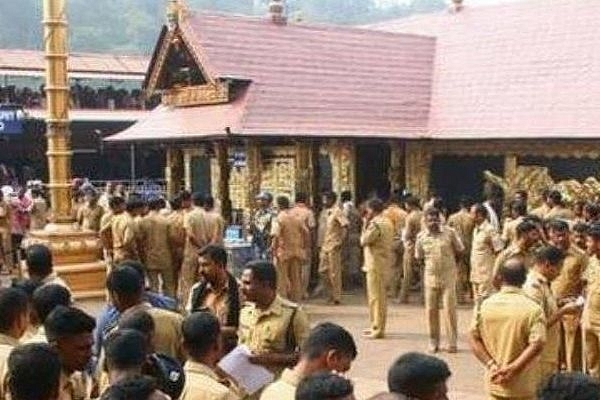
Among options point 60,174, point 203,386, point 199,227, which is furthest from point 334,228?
point 203,386

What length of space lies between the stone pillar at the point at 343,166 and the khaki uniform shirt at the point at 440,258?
5.95 metres

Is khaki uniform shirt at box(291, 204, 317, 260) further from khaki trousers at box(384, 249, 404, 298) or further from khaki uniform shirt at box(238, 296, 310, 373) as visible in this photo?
khaki uniform shirt at box(238, 296, 310, 373)

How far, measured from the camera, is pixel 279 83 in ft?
49.4

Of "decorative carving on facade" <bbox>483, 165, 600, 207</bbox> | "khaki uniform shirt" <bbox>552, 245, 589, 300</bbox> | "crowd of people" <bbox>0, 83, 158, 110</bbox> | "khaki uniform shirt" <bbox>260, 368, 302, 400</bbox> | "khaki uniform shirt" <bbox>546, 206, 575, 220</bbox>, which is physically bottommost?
"khaki uniform shirt" <bbox>552, 245, 589, 300</bbox>

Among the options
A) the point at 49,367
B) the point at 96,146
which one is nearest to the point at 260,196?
the point at 49,367

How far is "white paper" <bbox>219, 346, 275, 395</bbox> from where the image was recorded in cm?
492

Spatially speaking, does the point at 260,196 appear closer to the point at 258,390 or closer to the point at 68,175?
the point at 68,175

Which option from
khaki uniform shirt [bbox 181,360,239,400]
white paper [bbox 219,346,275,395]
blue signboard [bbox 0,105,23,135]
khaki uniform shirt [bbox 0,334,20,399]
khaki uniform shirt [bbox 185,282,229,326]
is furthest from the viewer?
blue signboard [bbox 0,105,23,135]

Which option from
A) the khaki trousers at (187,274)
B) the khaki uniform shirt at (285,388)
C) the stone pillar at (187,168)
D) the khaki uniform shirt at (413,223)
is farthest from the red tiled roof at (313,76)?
the khaki uniform shirt at (285,388)

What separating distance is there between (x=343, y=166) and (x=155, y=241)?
4.87 meters

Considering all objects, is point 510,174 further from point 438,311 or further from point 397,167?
point 438,311

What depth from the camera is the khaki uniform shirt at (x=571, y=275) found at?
7.76 m

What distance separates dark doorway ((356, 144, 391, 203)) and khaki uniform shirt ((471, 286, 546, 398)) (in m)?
10.3

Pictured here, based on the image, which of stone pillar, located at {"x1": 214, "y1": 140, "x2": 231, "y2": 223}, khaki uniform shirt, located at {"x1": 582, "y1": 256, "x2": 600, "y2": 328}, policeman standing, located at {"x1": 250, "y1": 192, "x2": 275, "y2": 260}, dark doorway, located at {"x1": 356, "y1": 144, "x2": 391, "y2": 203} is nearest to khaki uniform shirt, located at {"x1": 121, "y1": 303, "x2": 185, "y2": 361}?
khaki uniform shirt, located at {"x1": 582, "y1": 256, "x2": 600, "y2": 328}
